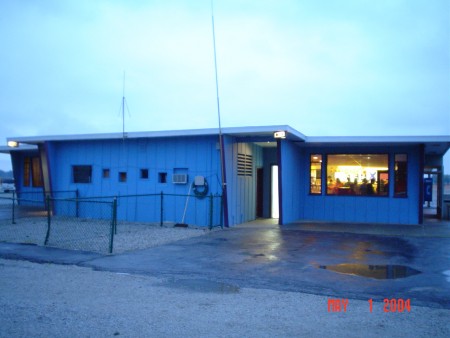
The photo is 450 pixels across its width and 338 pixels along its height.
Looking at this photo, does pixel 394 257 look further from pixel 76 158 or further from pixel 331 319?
pixel 76 158

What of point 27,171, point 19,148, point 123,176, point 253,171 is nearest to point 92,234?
point 123,176

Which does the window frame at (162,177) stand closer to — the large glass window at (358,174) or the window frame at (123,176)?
the window frame at (123,176)

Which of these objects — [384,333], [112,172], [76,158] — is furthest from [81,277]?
[76,158]

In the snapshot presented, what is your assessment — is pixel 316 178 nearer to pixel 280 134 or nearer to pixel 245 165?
pixel 245 165

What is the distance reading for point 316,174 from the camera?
1927 centimetres

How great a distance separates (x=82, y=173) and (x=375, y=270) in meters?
14.1

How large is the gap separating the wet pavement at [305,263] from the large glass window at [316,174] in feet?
17.1

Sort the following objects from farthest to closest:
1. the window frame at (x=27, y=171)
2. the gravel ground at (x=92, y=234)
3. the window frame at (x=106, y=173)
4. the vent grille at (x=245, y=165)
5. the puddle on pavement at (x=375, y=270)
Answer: the window frame at (x=27, y=171) → the window frame at (x=106, y=173) → the vent grille at (x=245, y=165) → the gravel ground at (x=92, y=234) → the puddle on pavement at (x=375, y=270)

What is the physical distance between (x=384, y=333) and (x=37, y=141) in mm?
18448

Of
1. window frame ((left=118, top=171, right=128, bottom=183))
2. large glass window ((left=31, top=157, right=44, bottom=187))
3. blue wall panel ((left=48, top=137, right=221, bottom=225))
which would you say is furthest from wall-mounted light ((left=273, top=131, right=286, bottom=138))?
large glass window ((left=31, top=157, right=44, bottom=187))

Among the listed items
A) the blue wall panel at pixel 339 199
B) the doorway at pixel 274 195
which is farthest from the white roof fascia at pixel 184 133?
the doorway at pixel 274 195

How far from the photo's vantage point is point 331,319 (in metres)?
5.91

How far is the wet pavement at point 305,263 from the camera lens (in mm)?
7648

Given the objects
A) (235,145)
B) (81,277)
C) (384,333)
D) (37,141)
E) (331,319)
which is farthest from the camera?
(37,141)
